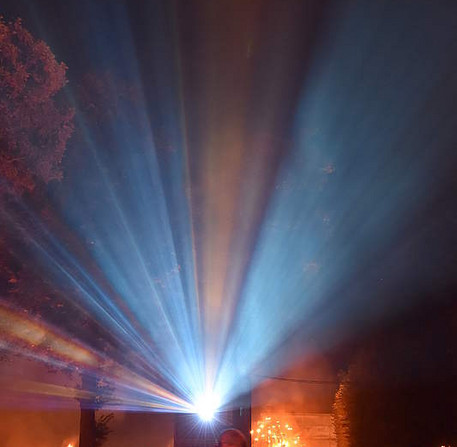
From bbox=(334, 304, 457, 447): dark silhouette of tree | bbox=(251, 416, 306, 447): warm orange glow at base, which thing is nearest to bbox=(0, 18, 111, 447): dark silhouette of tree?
bbox=(334, 304, 457, 447): dark silhouette of tree

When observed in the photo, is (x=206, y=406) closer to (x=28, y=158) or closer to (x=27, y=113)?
(x=28, y=158)

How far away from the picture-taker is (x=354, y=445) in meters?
9.23

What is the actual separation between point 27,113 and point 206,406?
11.2 meters

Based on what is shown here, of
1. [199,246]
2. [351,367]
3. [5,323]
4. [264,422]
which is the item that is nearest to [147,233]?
[199,246]

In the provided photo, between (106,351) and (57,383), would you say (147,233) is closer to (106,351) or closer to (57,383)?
(106,351)

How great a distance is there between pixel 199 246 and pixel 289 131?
14.5 feet

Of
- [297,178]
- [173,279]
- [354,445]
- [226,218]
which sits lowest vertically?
[354,445]

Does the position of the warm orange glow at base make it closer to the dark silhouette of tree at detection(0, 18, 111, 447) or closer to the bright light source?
the bright light source

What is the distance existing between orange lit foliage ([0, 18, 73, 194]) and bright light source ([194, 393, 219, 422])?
9724mm

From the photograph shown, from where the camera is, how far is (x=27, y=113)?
747 cm

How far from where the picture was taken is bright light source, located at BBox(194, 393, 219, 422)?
584 inches

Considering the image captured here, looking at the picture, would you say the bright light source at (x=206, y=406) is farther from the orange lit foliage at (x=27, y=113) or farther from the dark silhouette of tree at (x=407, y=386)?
the orange lit foliage at (x=27, y=113)

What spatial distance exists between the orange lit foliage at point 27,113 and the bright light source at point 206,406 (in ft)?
31.9

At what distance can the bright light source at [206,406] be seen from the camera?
48.7ft
